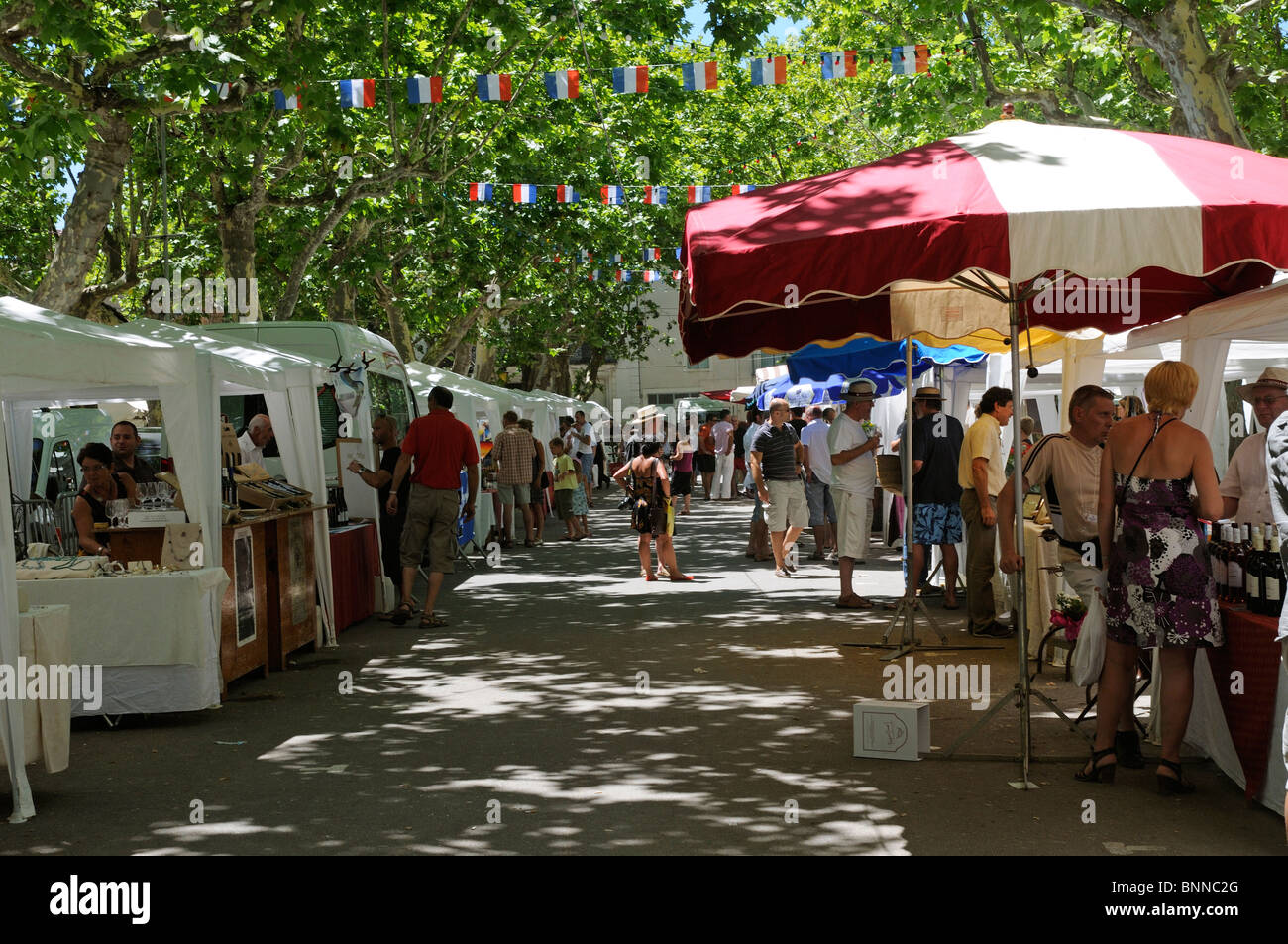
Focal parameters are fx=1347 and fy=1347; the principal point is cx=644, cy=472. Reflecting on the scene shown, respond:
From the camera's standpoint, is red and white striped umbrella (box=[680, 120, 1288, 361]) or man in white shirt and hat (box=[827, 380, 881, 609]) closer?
red and white striped umbrella (box=[680, 120, 1288, 361])

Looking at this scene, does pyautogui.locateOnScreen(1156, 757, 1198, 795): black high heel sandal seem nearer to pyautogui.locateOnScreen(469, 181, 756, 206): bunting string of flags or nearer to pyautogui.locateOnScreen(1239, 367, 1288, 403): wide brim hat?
pyautogui.locateOnScreen(1239, 367, 1288, 403): wide brim hat

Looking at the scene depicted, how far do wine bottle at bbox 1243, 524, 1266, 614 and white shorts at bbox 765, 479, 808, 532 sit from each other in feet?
30.3

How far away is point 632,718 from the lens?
7.69 m

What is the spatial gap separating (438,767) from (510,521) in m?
14.0

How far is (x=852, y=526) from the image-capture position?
1219cm

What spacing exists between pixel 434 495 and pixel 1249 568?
292 inches

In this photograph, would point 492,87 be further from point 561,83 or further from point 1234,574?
point 1234,574

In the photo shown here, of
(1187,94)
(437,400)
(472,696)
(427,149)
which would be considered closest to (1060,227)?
(472,696)

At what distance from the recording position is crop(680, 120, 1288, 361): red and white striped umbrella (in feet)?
17.6

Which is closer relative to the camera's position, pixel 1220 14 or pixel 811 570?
pixel 1220 14

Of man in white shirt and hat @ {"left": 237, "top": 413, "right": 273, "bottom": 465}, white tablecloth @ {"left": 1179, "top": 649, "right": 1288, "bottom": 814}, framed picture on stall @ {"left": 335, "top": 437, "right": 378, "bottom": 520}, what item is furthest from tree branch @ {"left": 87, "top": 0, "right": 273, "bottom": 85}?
white tablecloth @ {"left": 1179, "top": 649, "right": 1288, "bottom": 814}

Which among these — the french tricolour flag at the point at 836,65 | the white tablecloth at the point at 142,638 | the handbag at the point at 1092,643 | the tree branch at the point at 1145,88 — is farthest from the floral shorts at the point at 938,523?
the french tricolour flag at the point at 836,65

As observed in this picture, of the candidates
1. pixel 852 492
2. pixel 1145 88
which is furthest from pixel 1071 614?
pixel 1145 88

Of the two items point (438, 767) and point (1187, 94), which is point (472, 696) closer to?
point (438, 767)
